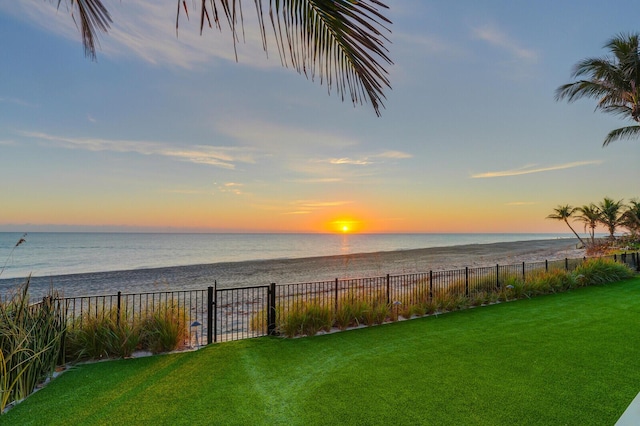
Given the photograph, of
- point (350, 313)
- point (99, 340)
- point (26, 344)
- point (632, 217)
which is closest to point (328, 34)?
point (26, 344)

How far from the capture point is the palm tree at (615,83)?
13250 mm

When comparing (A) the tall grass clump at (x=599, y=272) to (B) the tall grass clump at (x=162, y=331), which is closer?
(B) the tall grass clump at (x=162, y=331)

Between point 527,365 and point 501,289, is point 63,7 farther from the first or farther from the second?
point 501,289

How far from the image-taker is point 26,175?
58.1 feet

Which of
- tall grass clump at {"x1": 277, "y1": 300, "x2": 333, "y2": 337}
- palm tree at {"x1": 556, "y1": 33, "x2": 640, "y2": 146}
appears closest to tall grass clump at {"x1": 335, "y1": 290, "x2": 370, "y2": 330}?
tall grass clump at {"x1": 277, "y1": 300, "x2": 333, "y2": 337}

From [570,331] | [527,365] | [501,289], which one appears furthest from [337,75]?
[501,289]

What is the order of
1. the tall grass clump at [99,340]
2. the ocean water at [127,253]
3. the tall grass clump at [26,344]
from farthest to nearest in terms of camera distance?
the ocean water at [127,253] → the tall grass clump at [99,340] → the tall grass clump at [26,344]

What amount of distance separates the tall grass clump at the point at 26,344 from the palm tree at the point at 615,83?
806 inches

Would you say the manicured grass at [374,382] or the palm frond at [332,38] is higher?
the palm frond at [332,38]

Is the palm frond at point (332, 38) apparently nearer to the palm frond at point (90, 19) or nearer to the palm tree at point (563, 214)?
the palm frond at point (90, 19)

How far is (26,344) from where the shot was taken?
4.56 metres

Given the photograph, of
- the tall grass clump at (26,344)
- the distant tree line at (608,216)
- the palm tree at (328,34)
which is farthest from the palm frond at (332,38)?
the distant tree line at (608,216)

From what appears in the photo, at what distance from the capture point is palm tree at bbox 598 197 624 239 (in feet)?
95.8

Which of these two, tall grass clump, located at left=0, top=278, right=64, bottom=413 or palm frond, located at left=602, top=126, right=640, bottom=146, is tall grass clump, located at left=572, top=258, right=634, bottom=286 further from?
tall grass clump, located at left=0, top=278, right=64, bottom=413
